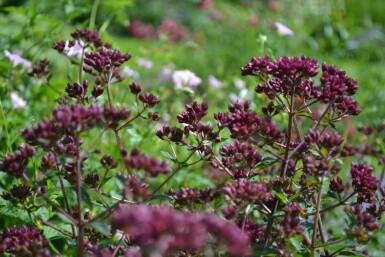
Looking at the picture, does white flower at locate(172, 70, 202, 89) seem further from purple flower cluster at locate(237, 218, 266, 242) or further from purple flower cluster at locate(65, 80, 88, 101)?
purple flower cluster at locate(237, 218, 266, 242)

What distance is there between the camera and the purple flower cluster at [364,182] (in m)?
1.46

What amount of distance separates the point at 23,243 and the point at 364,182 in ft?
2.76

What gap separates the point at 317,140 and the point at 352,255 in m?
0.34

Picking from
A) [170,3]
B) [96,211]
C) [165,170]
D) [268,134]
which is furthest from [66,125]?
[170,3]

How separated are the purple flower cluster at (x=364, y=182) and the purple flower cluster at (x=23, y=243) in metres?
0.78

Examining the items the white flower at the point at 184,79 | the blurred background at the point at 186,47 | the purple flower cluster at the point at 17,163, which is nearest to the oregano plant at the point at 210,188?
the purple flower cluster at the point at 17,163

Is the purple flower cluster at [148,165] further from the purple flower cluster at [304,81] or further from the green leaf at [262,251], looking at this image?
the purple flower cluster at [304,81]

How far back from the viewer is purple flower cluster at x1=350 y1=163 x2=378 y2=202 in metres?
1.46

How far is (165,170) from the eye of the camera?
111 cm

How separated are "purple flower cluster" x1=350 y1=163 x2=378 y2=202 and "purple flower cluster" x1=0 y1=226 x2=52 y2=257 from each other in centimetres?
78

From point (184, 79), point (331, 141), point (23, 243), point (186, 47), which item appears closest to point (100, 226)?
point (23, 243)

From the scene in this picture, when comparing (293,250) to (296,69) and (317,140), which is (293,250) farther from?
(296,69)

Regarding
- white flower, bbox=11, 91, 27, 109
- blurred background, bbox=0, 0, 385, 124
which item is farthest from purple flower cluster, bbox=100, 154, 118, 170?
white flower, bbox=11, 91, 27, 109

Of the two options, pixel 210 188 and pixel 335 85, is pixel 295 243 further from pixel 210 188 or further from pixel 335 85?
pixel 335 85
